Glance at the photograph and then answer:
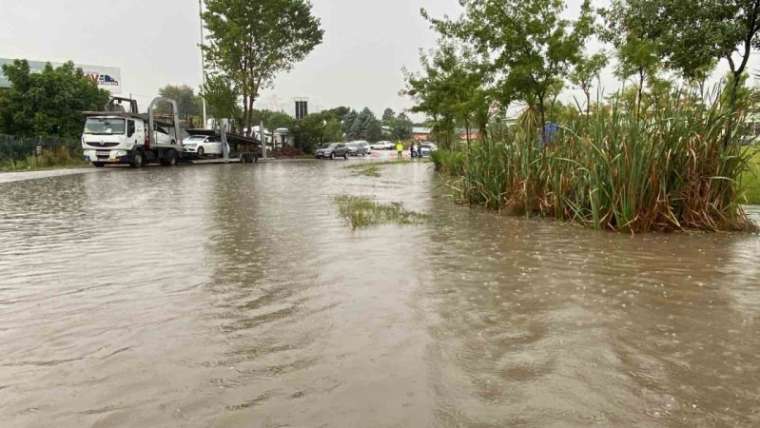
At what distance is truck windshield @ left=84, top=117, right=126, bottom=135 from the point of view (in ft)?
83.8

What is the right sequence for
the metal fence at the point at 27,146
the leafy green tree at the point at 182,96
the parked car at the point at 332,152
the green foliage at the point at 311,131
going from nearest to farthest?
the metal fence at the point at 27,146
the parked car at the point at 332,152
the green foliage at the point at 311,131
the leafy green tree at the point at 182,96

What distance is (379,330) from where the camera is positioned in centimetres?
389

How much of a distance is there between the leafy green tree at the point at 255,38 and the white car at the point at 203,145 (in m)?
8.73

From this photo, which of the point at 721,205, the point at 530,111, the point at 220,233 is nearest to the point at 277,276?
the point at 220,233

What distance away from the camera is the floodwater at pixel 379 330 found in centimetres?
277

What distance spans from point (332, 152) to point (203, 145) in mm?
15840

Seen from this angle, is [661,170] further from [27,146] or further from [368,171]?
[27,146]

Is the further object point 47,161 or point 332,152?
point 332,152

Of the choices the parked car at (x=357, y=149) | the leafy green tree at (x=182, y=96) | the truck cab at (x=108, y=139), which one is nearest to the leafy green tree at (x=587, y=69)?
the truck cab at (x=108, y=139)

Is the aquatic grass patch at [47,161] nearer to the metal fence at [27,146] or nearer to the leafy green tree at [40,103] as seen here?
the metal fence at [27,146]

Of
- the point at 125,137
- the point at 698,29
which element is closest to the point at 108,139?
the point at 125,137

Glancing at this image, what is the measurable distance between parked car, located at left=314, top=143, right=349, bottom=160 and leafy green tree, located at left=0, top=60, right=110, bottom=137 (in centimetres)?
1903

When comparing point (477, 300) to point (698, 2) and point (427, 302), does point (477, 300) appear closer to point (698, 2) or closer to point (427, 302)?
point (427, 302)

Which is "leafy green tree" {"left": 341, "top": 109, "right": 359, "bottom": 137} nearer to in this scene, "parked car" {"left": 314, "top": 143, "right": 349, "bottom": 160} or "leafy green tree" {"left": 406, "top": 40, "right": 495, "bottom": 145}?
"parked car" {"left": 314, "top": 143, "right": 349, "bottom": 160}
